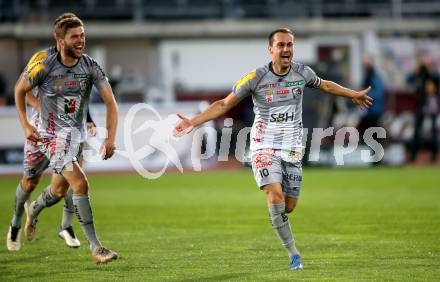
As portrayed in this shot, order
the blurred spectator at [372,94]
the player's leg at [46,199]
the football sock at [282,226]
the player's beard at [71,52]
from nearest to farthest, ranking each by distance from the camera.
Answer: the football sock at [282,226] → the player's beard at [71,52] → the player's leg at [46,199] → the blurred spectator at [372,94]

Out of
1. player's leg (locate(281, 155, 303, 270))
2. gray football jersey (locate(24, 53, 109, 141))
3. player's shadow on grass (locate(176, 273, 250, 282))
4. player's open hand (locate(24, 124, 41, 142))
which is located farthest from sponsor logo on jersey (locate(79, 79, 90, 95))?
player's shadow on grass (locate(176, 273, 250, 282))

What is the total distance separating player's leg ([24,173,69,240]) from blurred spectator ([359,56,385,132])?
13.8 meters

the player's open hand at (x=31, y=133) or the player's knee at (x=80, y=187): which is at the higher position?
the player's open hand at (x=31, y=133)

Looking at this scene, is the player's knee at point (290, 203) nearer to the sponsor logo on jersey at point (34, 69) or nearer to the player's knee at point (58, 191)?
the player's knee at point (58, 191)

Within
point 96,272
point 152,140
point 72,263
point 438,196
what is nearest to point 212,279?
point 96,272

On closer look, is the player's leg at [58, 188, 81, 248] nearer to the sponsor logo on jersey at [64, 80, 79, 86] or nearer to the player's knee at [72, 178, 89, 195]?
the player's knee at [72, 178, 89, 195]

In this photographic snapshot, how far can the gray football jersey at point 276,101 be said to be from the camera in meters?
9.80

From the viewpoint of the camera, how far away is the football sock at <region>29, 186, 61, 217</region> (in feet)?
35.9

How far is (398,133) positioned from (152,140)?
7968mm

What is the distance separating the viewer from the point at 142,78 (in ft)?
107

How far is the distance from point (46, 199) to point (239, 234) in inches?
106

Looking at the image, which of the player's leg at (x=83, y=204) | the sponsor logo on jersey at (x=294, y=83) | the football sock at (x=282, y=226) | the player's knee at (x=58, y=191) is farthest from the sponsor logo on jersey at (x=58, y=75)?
the football sock at (x=282, y=226)

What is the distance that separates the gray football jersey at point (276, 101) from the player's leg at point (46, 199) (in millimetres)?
2150

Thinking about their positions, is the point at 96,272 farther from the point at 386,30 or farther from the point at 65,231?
the point at 386,30
